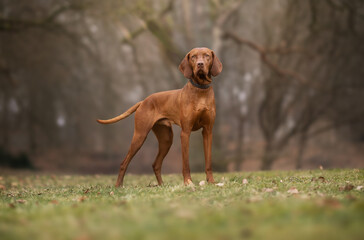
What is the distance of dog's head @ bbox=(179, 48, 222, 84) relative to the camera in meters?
6.14

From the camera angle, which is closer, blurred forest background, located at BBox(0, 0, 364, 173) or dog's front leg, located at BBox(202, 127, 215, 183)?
dog's front leg, located at BBox(202, 127, 215, 183)

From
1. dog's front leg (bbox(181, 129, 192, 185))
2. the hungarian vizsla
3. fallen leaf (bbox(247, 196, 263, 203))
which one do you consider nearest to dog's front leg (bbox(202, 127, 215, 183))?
the hungarian vizsla

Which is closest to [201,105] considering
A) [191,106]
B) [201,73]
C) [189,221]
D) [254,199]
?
[191,106]

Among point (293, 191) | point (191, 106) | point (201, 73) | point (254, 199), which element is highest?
point (201, 73)

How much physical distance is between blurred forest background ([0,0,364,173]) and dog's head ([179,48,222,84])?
8.03 m

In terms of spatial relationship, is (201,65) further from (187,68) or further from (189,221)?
(189,221)

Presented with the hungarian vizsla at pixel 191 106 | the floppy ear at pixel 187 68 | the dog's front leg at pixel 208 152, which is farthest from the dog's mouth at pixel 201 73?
the dog's front leg at pixel 208 152

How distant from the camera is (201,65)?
6105 millimetres

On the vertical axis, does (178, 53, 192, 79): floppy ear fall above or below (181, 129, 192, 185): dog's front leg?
above

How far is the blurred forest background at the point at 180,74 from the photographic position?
1551cm

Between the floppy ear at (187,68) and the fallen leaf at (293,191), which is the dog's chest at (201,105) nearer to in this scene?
the floppy ear at (187,68)

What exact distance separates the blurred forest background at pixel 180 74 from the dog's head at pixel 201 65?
26.3 ft

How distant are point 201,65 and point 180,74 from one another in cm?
917

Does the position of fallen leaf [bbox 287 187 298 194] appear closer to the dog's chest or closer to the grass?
the grass
